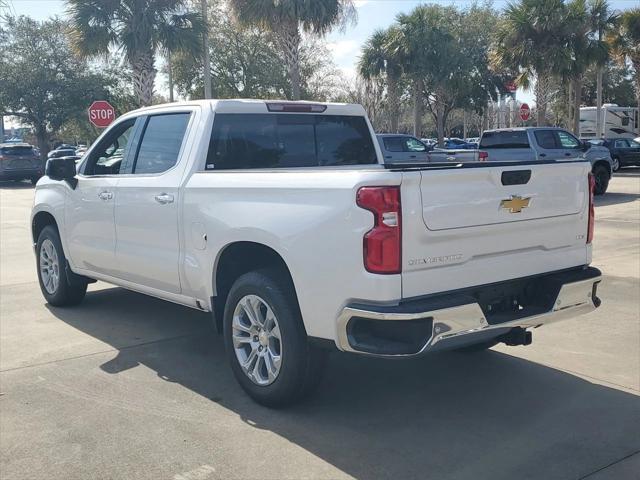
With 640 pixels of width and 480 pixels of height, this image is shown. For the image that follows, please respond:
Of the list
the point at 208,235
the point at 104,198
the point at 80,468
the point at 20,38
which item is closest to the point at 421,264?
the point at 208,235

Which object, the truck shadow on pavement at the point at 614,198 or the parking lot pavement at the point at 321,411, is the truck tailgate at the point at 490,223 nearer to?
the parking lot pavement at the point at 321,411

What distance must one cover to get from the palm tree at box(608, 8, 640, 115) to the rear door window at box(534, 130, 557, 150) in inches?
685

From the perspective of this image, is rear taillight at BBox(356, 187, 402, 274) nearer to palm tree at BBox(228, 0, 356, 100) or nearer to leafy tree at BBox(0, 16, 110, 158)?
palm tree at BBox(228, 0, 356, 100)

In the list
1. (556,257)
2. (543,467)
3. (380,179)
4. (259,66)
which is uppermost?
(259,66)

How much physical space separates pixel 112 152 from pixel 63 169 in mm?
522

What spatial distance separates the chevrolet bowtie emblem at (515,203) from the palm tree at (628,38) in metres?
31.7

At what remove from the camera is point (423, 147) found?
21156 millimetres

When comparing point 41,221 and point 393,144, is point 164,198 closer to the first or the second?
point 41,221

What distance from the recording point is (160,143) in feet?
18.3

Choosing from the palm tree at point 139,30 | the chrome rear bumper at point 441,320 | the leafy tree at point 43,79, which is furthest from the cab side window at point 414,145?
the leafy tree at point 43,79

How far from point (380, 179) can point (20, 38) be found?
40.6 meters

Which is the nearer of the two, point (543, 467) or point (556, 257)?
point (543, 467)

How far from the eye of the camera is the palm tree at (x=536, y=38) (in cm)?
2709

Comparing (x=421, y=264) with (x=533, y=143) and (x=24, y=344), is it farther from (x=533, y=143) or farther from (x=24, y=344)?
(x=533, y=143)
